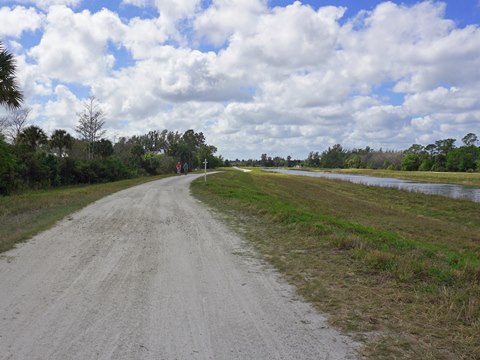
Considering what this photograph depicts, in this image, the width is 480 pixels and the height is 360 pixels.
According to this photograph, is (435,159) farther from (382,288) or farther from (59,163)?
(382,288)

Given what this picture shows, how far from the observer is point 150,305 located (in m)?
5.02

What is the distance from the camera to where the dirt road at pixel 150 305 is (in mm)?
3857

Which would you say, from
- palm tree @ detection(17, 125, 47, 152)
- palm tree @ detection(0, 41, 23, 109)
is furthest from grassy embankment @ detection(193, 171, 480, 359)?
palm tree @ detection(17, 125, 47, 152)

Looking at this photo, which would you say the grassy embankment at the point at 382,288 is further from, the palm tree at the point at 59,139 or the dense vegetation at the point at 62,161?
the palm tree at the point at 59,139

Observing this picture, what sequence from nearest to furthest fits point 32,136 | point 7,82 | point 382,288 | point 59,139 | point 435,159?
point 382,288 → point 7,82 → point 32,136 → point 59,139 → point 435,159

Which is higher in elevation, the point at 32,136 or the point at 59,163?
the point at 32,136

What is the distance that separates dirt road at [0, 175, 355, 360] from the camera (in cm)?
386

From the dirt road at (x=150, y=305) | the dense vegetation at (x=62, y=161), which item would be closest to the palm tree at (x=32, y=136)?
the dense vegetation at (x=62, y=161)

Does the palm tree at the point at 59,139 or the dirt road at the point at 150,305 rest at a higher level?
the palm tree at the point at 59,139

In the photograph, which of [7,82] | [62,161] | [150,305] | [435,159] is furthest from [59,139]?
[435,159]

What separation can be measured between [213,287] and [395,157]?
170 metres

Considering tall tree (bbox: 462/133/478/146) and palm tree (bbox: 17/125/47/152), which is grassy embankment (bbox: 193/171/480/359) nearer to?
palm tree (bbox: 17/125/47/152)

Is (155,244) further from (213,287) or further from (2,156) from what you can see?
(2,156)

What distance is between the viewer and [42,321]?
175 inches
